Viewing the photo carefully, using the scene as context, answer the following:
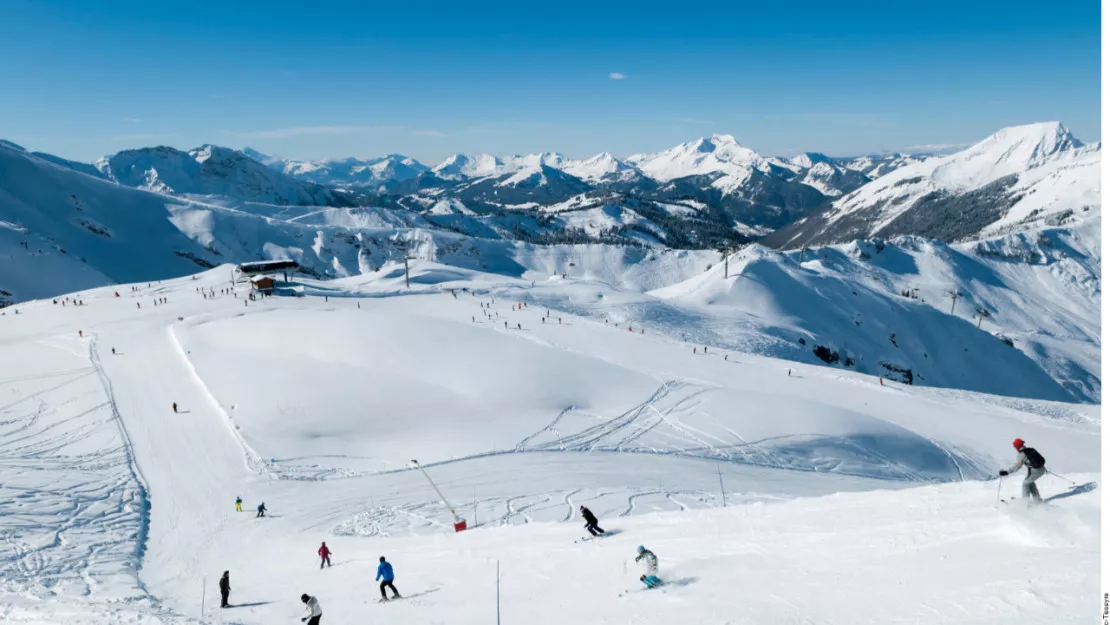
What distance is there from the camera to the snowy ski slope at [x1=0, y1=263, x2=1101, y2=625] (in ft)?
41.0

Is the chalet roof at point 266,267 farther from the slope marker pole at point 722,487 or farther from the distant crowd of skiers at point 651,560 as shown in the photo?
the distant crowd of skiers at point 651,560

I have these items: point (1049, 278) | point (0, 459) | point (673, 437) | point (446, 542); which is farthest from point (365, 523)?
point (1049, 278)

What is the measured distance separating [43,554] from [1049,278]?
189 meters

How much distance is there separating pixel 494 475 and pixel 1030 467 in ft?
65.8

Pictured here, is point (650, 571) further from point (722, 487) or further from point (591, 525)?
point (722, 487)

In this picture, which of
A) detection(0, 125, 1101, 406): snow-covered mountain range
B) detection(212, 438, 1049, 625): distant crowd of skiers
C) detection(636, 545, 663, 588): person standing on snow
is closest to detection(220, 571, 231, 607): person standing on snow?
detection(212, 438, 1049, 625): distant crowd of skiers

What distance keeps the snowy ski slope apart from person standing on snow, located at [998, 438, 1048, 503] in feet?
1.63

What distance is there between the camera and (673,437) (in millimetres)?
31734

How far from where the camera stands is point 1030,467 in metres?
12.3

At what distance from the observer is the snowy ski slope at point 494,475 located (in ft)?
41.0

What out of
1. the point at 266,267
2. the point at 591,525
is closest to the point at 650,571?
the point at 591,525

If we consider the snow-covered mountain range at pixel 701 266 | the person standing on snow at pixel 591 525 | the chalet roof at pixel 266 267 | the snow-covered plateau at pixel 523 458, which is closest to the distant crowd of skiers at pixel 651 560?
the person standing on snow at pixel 591 525

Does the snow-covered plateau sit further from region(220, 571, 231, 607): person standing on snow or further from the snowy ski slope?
region(220, 571, 231, 607): person standing on snow

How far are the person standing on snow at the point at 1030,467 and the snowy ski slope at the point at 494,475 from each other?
50cm
